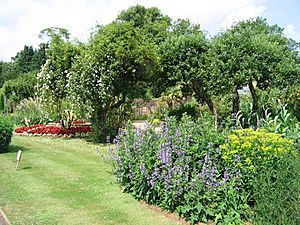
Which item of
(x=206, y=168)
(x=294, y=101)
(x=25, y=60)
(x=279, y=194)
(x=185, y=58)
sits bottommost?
(x=279, y=194)

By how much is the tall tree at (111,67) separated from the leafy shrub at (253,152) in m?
7.02

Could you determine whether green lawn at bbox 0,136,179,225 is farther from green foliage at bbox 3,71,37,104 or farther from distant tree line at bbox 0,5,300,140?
green foliage at bbox 3,71,37,104

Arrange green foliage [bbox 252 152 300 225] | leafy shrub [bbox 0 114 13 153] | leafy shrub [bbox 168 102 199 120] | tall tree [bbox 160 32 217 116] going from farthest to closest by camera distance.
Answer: leafy shrub [bbox 168 102 199 120]
tall tree [bbox 160 32 217 116]
leafy shrub [bbox 0 114 13 153]
green foliage [bbox 252 152 300 225]

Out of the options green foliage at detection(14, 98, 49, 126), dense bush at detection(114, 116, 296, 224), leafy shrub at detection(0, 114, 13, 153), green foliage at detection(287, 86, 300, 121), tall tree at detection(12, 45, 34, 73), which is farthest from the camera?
tall tree at detection(12, 45, 34, 73)

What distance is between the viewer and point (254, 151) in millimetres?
4754

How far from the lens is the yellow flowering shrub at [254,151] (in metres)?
4.66

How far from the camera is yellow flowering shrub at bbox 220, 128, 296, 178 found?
184 inches

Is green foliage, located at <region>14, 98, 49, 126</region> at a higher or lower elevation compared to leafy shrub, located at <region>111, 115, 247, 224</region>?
higher

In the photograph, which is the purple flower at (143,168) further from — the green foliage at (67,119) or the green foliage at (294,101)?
the green foliage at (67,119)

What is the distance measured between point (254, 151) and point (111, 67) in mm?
7673

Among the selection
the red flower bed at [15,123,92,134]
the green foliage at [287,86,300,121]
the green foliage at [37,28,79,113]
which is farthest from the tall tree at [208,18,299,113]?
the red flower bed at [15,123,92,134]

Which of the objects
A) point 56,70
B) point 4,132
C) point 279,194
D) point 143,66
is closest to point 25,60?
point 56,70

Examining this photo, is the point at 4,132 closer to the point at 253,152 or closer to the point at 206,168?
the point at 206,168

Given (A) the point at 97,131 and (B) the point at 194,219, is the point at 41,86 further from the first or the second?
(B) the point at 194,219
